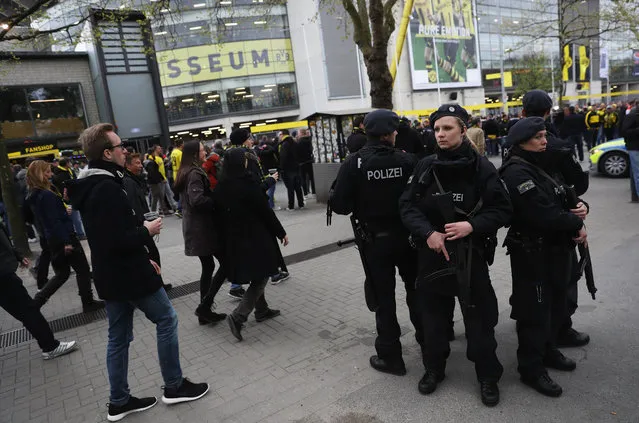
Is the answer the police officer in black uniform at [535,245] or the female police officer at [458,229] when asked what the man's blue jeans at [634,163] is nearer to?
the police officer in black uniform at [535,245]

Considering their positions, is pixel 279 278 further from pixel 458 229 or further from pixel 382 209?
pixel 458 229

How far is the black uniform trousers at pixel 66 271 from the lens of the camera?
5371 millimetres

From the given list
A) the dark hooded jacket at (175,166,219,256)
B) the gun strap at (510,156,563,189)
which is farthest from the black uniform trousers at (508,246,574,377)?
the dark hooded jacket at (175,166,219,256)

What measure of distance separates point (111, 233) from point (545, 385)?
3.15 meters

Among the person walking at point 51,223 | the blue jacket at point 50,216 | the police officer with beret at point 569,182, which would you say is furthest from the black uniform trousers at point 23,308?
the police officer with beret at point 569,182

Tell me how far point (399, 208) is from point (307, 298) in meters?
2.63

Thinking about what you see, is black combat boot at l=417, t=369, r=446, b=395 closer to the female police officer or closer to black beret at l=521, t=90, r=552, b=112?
the female police officer

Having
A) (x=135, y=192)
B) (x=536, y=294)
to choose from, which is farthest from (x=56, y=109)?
(x=536, y=294)

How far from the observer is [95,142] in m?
3.03

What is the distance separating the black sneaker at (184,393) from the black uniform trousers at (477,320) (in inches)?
73.6

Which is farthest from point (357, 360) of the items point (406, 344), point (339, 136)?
point (339, 136)

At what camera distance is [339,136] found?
37.1ft

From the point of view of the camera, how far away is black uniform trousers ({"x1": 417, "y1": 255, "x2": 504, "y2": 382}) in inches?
116

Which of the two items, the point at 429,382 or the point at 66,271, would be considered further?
the point at 66,271
